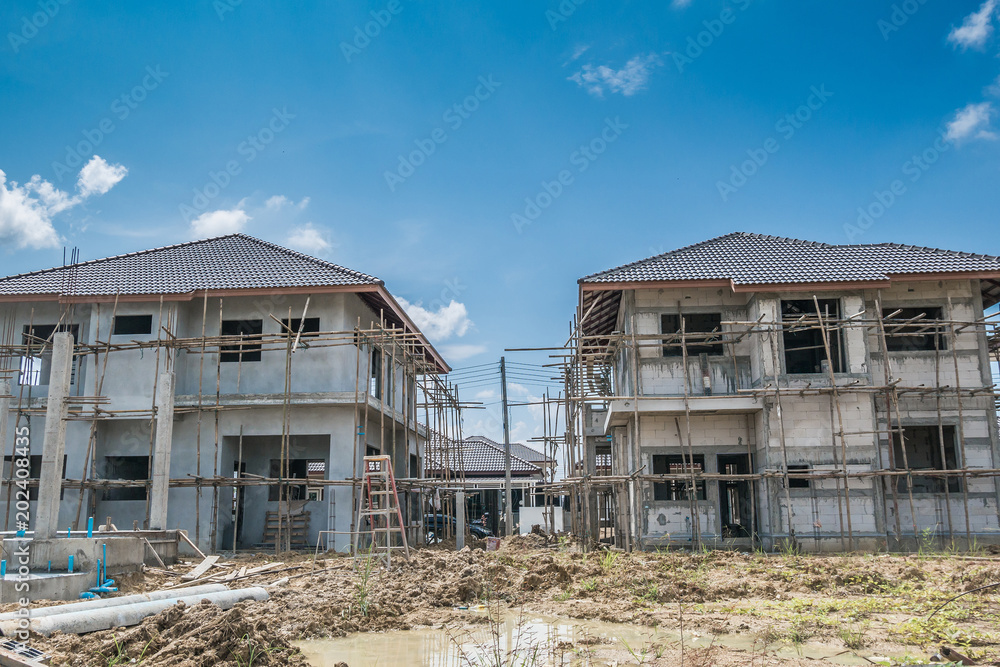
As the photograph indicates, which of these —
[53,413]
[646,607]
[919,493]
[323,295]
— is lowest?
[646,607]

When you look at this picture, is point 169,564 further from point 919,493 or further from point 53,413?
point 919,493

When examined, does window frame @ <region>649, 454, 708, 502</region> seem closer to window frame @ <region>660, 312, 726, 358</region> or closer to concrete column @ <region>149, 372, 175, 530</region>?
window frame @ <region>660, 312, 726, 358</region>

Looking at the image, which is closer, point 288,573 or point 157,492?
point 288,573

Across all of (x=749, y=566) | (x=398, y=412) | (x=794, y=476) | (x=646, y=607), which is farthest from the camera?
(x=398, y=412)

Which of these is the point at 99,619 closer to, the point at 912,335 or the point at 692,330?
the point at 692,330

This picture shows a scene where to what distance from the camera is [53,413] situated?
1203 centimetres

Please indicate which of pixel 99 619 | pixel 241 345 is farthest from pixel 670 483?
pixel 99 619

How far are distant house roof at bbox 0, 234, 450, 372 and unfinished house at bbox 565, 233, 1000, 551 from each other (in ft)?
19.6

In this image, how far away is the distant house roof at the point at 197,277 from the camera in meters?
19.3

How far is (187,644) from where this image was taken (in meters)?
7.38

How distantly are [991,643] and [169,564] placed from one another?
1240cm

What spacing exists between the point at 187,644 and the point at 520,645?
10.4ft

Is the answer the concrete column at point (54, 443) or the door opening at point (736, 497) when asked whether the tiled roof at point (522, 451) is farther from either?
the concrete column at point (54, 443)

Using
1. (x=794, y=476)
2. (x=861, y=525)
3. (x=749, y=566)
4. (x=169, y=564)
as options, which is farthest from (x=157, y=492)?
(x=861, y=525)
